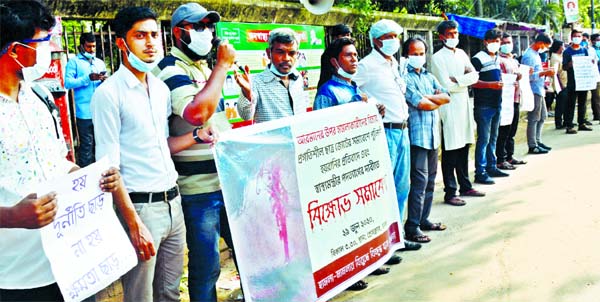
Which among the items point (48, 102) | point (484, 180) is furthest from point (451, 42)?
point (48, 102)

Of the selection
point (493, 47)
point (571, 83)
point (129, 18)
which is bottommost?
point (571, 83)

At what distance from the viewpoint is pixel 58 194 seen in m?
2.42

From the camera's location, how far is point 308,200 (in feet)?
13.0

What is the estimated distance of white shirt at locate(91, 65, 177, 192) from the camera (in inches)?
114

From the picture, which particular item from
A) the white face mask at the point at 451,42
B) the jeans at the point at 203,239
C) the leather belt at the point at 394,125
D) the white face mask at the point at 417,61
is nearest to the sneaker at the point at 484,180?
the white face mask at the point at 451,42

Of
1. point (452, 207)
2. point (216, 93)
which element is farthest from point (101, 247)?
point (452, 207)

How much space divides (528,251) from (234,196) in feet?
9.15

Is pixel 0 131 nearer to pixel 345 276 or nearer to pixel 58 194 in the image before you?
pixel 58 194

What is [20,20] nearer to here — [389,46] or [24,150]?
[24,150]

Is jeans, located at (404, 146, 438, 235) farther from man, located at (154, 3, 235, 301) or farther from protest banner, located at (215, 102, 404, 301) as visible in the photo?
man, located at (154, 3, 235, 301)

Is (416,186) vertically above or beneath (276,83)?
beneath

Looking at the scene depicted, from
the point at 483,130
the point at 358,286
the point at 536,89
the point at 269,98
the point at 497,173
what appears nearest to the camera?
the point at 269,98

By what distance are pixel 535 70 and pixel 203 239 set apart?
7.70 m

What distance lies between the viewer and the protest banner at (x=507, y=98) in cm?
823
